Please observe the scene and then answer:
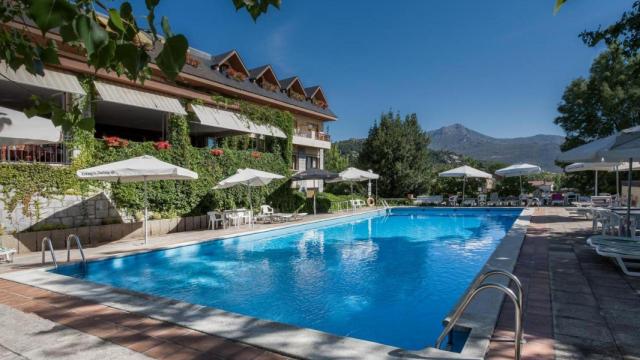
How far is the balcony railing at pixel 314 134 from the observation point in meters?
26.8

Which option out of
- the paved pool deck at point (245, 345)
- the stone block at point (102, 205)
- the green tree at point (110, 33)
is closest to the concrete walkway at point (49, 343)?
the paved pool deck at point (245, 345)

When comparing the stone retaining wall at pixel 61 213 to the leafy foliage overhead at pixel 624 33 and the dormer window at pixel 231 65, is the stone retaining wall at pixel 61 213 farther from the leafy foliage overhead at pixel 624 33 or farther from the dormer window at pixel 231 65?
the leafy foliage overhead at pixel 624 33

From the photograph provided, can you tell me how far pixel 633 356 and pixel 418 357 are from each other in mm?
2005

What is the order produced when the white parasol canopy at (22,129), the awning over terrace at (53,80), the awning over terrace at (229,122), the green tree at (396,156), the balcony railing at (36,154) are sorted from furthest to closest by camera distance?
the green tree at (396,156) → the awning over terrace at (229,122) → the awning over terrace at (53,80) → the balcony railing at (36,154) → the white parasol canopy at (22,129)

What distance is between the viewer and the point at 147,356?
3.56 m

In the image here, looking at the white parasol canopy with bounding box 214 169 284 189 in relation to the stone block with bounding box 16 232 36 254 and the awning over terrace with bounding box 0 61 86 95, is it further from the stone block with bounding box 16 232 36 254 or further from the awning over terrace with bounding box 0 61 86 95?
the stone block with bounding box 16 232 36 254

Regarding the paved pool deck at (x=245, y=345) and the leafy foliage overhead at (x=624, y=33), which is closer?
the paved pool deck at (x=245, y=345)

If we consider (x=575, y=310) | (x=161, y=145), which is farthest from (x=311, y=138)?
(x=575, y=310)

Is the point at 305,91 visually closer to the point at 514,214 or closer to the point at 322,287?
the point at 514,214

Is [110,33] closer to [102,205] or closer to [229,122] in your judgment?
[102,205]

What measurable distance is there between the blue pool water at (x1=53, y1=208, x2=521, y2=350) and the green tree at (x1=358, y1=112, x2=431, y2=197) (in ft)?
46.4

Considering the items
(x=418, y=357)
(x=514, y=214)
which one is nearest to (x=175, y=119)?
(x=418, y=357)

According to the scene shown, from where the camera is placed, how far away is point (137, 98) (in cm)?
1435

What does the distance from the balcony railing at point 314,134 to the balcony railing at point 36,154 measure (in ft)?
52.4
